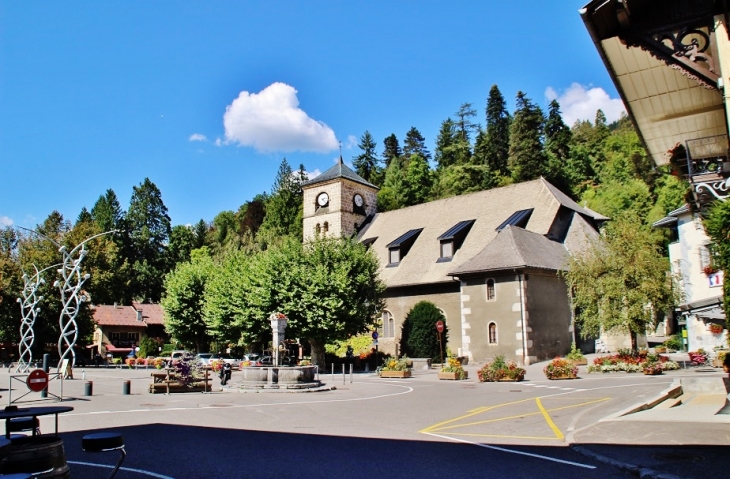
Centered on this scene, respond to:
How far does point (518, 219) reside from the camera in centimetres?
4031

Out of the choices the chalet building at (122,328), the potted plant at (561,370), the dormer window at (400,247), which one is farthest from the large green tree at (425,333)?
the chalet building at (122,328)

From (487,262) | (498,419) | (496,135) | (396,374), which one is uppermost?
(496,135)

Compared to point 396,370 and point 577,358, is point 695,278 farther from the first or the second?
point 396,370

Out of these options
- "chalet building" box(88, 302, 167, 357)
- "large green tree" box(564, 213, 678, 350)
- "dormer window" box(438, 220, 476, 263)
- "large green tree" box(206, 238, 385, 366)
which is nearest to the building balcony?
"large green tree" box(564, 213, 678, 350)

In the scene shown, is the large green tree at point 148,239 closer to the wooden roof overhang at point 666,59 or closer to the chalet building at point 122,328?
the chalet building at point 122,328

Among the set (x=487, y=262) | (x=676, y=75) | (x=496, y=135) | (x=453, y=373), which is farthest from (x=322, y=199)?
(x=496, y=135)

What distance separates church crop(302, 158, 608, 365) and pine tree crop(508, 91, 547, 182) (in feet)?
107

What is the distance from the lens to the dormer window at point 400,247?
44.8m

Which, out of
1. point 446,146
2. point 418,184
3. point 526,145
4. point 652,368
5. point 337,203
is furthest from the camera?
point 446,146

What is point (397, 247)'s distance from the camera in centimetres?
4494

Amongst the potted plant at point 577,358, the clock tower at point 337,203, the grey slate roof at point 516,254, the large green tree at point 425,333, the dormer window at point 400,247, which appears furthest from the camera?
the clock tower at point 337,203

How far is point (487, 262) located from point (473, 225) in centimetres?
719

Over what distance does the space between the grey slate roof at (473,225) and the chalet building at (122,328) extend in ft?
109

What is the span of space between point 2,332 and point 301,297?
102ft
